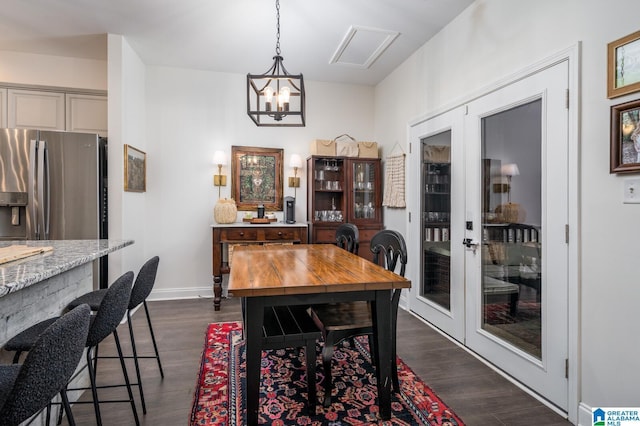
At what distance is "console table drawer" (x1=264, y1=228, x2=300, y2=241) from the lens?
4.13m

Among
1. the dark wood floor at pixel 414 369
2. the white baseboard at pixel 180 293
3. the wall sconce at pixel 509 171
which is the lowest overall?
the dark wood floor at pixel 414 369

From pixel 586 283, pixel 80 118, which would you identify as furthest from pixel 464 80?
pixel 80 118

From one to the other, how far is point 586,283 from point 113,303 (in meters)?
2.46

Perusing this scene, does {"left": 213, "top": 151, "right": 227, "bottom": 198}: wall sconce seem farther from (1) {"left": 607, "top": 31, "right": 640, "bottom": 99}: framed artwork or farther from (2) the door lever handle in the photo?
(1) {"left": 607, "top": 31, "right": 640, "bottom": 99}: framed artwork

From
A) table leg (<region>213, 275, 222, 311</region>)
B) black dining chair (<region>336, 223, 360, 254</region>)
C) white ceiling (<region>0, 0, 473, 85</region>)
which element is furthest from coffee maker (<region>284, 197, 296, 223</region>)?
white ceiling (<region>0, 0, 473, 85</region>)

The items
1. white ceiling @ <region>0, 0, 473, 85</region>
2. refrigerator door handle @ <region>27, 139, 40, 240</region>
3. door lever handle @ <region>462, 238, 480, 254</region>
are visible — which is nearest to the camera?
door lever handle @ <region>462, 238, 480, 254</region>

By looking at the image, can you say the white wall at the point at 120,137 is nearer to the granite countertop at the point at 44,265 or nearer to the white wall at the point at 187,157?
the white wall at the point at 187,157

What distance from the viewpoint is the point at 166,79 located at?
4.30 m

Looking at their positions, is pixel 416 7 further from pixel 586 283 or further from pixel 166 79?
pixel 166 79

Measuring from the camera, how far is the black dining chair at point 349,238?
300cm

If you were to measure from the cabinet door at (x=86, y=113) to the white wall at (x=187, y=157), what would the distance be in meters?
0.49

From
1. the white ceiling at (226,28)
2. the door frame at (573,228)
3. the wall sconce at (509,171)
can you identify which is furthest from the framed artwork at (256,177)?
the door frame at (573,228)

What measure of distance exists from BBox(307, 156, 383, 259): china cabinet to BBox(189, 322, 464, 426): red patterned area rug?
1.84 m

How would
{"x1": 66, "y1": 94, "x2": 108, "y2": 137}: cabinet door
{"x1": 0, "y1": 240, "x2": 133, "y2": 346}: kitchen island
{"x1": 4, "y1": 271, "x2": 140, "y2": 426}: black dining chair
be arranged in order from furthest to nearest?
1. {"x1": 66, "y1": 94, "x2": 108, "y2": 137}: cabinet door
2. {"x1": 4, "y1": 271, "x2": 140, "y2": 426}: black dining chair
3. {"x1": 0, "y1": 240, "x2": 133, "y2": 346}: kitchen island
